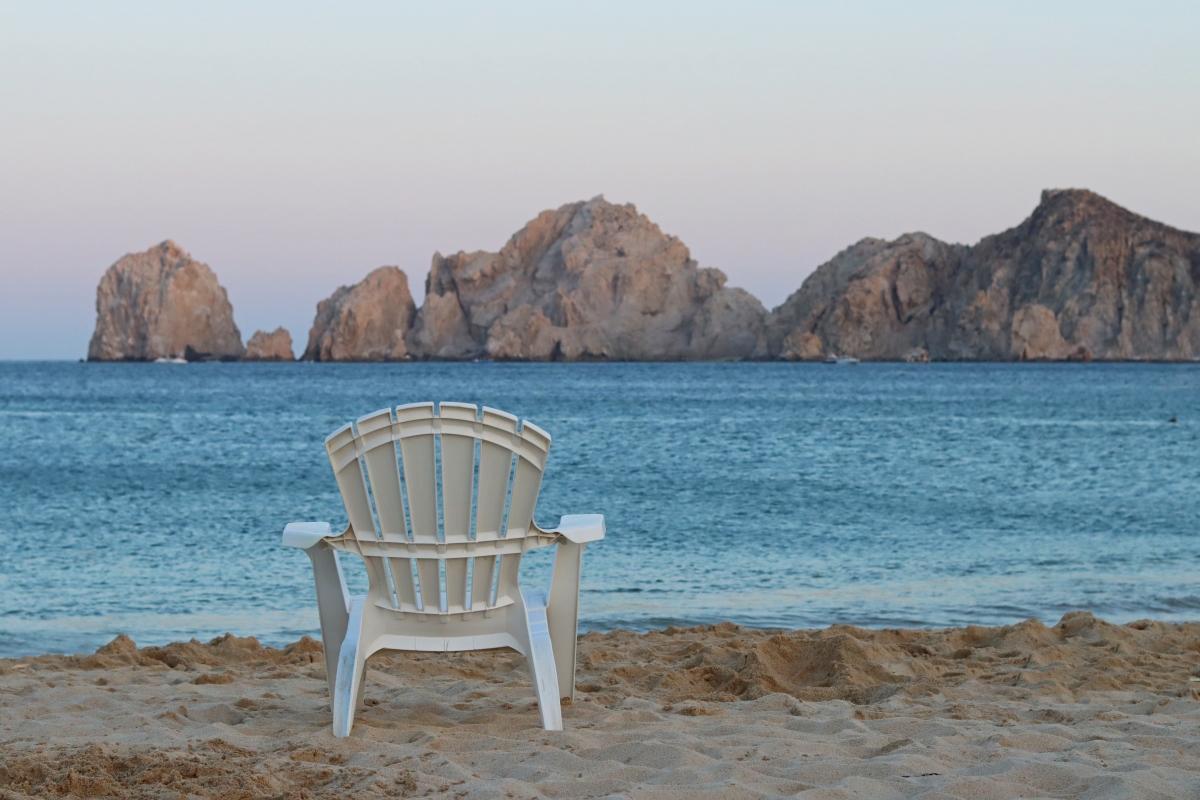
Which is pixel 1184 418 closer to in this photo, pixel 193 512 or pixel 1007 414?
pixel 1007 414

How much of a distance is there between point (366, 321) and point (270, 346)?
10.9 m

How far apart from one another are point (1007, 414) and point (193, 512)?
29369 millimetres

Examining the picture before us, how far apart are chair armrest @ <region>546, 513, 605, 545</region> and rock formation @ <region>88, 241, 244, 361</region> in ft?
431

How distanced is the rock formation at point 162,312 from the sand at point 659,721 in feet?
427

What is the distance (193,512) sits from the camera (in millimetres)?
13031

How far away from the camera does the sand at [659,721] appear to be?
3.08 meters

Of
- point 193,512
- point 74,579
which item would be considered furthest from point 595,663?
point 193,512

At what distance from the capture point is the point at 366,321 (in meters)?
131

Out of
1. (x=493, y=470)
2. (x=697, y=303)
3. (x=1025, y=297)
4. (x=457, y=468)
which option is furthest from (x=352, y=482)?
(x=697, y=303)

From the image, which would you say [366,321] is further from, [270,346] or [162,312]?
[162,312]

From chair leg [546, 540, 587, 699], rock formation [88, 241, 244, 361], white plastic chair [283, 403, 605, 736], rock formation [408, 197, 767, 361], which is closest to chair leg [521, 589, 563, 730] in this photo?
white plastic chair [283, 403, 605, 736]

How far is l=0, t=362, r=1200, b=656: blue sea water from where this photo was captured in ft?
24.8

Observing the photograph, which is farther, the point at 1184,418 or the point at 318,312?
the point at 318,312

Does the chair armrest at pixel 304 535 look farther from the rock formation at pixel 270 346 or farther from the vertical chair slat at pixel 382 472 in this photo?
the rock formation at pixel 270 346
